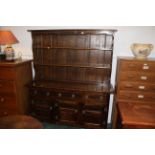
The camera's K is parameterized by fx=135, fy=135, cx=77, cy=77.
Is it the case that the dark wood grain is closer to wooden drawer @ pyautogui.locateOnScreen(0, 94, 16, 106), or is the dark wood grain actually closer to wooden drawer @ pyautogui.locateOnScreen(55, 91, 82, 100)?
wooden drawer @ pyautogui.locateOnScreen(55, 91, 82, 100)

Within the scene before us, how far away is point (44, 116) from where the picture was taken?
Answer: 7.85 feet

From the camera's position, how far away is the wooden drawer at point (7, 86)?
2129 millimetres

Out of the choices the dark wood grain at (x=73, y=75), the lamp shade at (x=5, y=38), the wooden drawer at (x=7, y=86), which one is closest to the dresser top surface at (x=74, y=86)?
the dark wood grain at (x=73, y=75)

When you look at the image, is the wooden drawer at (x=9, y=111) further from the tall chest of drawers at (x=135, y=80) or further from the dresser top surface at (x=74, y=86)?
the tall chest of drawers at (x=135, y=80)

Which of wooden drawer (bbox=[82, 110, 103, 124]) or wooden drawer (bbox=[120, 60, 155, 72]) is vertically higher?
wooden drawer (bbox=[120, 60, 155, 72])

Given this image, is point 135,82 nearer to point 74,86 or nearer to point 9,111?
point 74,86

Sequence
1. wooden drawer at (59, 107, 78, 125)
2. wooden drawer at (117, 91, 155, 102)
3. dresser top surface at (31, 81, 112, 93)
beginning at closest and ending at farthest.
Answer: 1. wooden drawer at (117, 91, 155, 102)
2. dresser top surface at (31, 81, 112, 93)
3. wooden drawer at (59, 107, 78, 125)

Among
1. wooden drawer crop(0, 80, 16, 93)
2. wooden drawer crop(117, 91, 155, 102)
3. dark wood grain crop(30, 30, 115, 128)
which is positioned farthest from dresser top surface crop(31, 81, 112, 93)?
wooden drawer crop(0, 80, 16, 93)

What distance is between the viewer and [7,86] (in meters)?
2.15

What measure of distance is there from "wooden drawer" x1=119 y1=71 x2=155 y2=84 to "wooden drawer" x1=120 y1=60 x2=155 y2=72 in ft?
0.19

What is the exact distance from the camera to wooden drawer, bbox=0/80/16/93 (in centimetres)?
213
